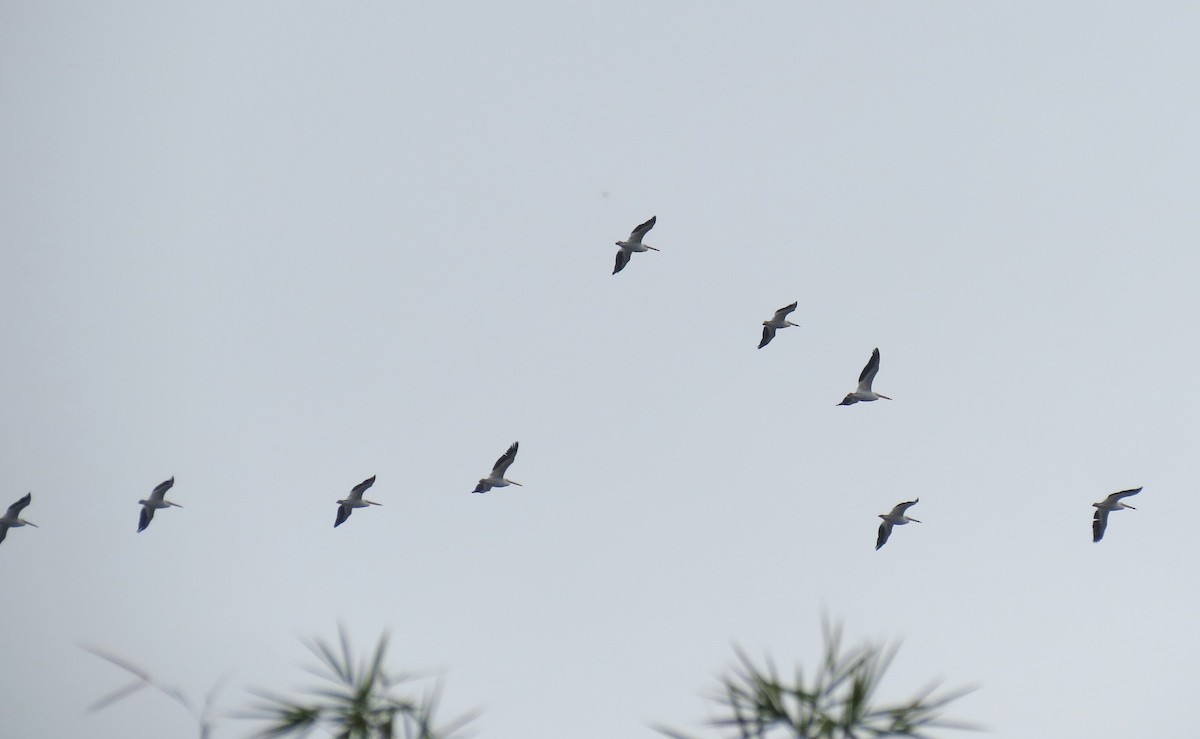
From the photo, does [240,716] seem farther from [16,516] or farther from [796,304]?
[16,516]

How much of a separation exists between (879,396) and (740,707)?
32.1 metres

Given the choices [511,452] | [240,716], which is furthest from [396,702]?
[511,452]

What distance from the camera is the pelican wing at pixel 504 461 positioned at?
2015 inches

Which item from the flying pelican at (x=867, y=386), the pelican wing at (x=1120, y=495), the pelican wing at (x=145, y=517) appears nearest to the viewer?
the pelican wing at (x=1120, y=495)

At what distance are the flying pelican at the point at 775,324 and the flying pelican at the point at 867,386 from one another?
316 centimetres

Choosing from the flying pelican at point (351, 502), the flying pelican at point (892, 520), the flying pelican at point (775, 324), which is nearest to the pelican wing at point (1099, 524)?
the flying pelican at point (892, 520)

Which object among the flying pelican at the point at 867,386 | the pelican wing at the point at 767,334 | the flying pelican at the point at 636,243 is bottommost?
the flying pelican at the point at 867,386

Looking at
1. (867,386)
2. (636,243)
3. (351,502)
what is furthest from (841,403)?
(351,502)

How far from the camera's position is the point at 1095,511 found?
5078 cm

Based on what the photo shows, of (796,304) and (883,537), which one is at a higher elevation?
(796,304)

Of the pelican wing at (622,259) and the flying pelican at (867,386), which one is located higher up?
the pelican wing at (622,259)

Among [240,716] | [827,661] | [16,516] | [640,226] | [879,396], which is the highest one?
[640,226]

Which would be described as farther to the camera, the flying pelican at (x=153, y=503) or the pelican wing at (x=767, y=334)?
the flying pelican at (x=153, y=503)

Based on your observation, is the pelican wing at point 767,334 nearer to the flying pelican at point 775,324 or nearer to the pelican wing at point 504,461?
the flying pelican at point 775,324
